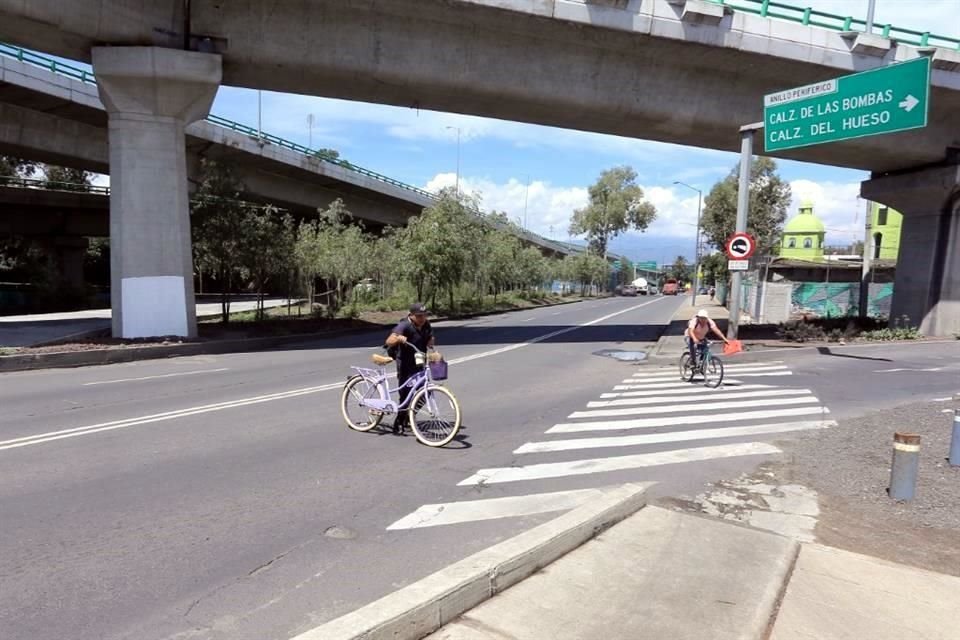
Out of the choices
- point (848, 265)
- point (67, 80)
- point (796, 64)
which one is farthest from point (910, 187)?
point (67, 80)

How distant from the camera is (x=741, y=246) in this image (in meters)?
17.5

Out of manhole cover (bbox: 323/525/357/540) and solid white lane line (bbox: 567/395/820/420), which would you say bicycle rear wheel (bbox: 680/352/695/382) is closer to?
solid white lane line (bbox: 567/395/820/420)

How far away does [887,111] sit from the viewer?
14633 mm

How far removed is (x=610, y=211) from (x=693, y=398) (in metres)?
88.6

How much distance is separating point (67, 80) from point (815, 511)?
30.4 meters

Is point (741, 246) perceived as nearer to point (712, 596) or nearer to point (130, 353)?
point (712, 596)

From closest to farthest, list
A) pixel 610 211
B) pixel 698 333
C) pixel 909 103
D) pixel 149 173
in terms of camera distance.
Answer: pixel 698 333 < pixel 909 103 < pixel 149 173 < pixel 610 211

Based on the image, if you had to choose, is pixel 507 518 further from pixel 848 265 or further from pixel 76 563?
pixel 848 265

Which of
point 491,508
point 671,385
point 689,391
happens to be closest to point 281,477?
point 491,508

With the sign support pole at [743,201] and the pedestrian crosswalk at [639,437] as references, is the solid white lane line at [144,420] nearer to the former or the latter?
the pedestrian crosswalk at [639,437]

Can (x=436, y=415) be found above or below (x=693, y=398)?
above

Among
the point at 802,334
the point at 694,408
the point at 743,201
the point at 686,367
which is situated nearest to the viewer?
the point at 694,408

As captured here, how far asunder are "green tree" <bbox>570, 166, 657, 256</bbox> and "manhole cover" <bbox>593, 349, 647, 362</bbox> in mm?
80449

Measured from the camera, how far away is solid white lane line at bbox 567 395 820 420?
10016mm
